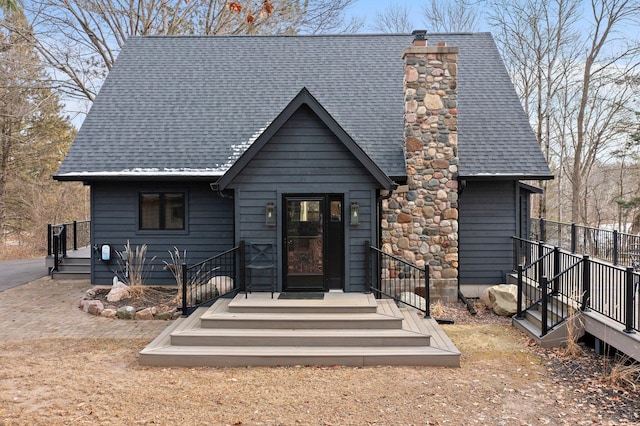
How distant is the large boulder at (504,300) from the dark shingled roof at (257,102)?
104 inches

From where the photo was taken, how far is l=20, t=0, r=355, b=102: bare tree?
19.8m

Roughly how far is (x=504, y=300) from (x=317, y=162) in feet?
15.5

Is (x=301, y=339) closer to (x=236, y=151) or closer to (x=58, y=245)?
(x=236, y=151)

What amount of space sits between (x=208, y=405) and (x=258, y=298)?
3.29m

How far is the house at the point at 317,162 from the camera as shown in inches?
361

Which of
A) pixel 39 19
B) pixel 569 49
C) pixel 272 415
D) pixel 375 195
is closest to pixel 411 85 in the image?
pixel 375 195

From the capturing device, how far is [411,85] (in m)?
10.4

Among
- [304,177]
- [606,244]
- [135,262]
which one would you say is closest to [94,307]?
[135,262]

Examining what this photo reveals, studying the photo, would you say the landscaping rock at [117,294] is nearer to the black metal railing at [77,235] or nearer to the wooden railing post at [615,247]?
the black metal railing at [77,235]

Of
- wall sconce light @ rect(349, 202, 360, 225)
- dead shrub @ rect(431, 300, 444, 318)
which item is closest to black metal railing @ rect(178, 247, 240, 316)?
wall sconce light @ rect(349, 202, 360, 225)

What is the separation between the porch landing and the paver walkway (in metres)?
1.13

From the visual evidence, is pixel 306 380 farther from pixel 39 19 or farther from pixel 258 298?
pixel 39 19

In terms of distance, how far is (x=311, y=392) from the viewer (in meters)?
5.61

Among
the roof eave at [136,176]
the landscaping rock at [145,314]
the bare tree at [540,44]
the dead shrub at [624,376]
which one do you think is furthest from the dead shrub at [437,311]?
the bare tree at [540,44]
